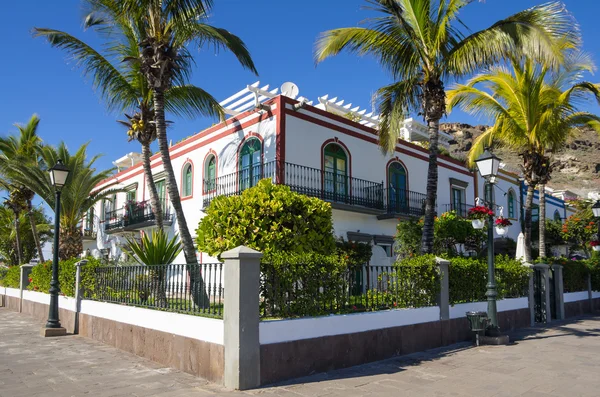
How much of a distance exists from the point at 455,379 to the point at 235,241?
171 inches

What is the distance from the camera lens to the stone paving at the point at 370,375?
670 centimetres

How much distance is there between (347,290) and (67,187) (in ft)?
49.6

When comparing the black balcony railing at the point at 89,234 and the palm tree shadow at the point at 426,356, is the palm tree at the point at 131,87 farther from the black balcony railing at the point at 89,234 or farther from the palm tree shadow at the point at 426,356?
the black balcony railing at the point at 89,234

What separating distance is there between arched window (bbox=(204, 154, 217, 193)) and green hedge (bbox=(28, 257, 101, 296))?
20.2 ft

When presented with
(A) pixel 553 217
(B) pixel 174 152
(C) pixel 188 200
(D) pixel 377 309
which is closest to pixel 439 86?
(D) pixel 377 309

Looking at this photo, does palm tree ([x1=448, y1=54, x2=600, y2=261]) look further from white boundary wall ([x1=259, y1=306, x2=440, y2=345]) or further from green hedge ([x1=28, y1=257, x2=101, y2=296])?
green hedge ([x1=28, y1=257, x2=101, y2=296])

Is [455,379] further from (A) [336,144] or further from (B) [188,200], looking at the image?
(B) [188,200]

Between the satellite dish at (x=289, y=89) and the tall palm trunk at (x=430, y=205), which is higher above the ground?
the satellite dish at (x=289, y=89)

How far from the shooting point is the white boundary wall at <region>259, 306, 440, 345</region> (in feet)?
23.3

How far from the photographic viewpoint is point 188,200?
20391 mm

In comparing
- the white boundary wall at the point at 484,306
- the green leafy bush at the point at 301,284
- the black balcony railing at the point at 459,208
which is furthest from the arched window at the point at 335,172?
the green leafy bush at the point at 301,284

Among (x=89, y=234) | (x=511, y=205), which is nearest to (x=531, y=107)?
(x=511, y=205)

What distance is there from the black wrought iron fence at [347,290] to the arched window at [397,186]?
32.8ft

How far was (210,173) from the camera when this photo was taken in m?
19.6
